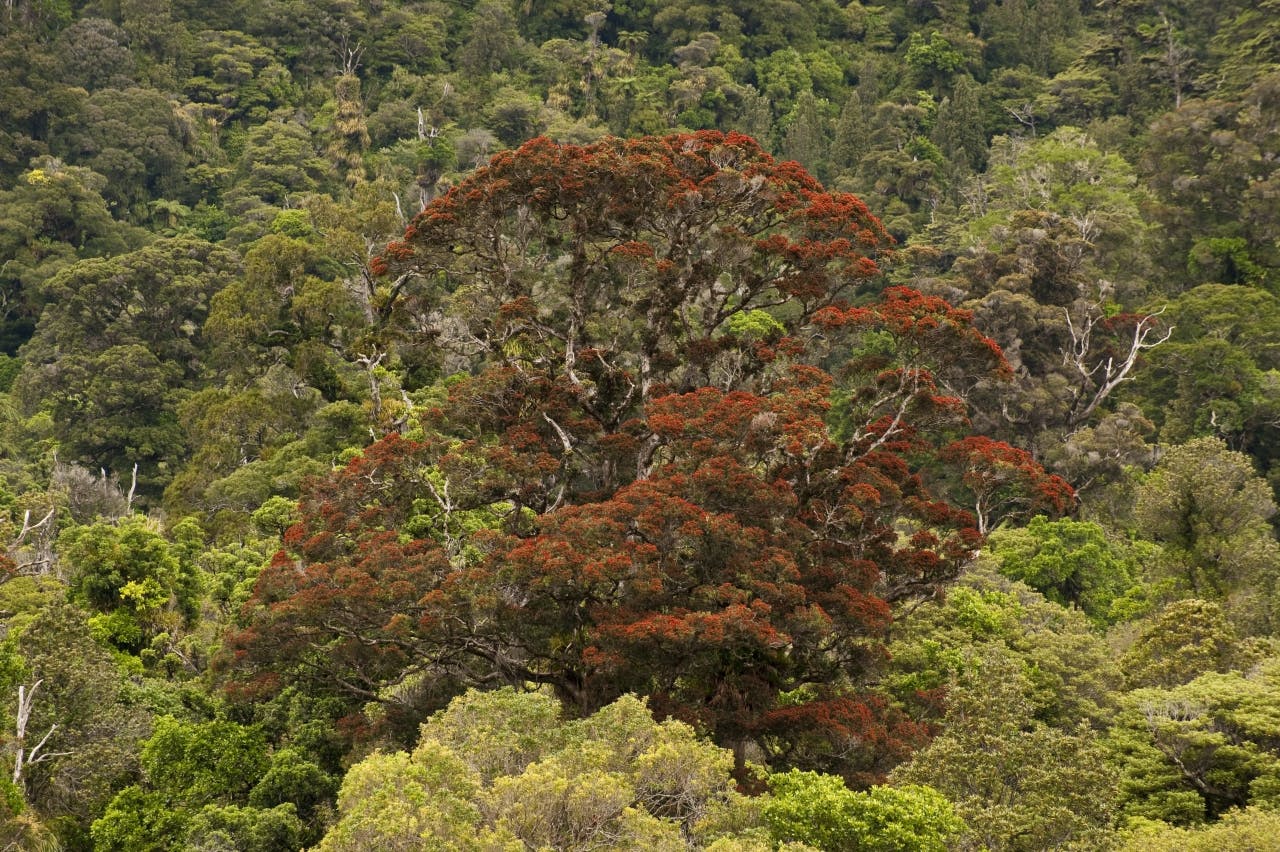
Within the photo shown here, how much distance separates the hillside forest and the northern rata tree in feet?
0.24

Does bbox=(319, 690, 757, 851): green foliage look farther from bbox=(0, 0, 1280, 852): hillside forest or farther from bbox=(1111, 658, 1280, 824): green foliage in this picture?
bbox=(1111, 658, 1280, 824): green foliage

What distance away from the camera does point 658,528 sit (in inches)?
618

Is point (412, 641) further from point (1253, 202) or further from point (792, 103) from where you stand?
point (792, 103)

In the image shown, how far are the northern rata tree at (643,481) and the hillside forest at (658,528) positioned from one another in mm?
74

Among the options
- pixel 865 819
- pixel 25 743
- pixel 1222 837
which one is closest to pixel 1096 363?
pixel 1222 837

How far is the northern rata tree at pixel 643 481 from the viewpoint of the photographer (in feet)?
51.3

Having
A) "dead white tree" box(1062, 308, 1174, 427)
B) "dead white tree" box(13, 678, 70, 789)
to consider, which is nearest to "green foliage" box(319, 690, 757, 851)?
"dead white tree" box(13, 678, 70, 789)

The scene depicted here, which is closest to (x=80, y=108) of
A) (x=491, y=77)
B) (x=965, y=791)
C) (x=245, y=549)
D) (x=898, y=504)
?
(x=491, y=77)

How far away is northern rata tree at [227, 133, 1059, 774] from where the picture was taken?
15.6 m

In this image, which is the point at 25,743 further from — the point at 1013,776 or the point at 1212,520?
the point at 1212,520

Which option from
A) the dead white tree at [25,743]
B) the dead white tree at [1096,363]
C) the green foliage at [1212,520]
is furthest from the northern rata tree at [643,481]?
the dead white tree at [1096,363]

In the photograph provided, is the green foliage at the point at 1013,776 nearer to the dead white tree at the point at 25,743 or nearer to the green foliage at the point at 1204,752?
the green foliage at the point at 1204,752

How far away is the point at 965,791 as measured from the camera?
1309cm

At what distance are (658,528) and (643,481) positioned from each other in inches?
34.9
